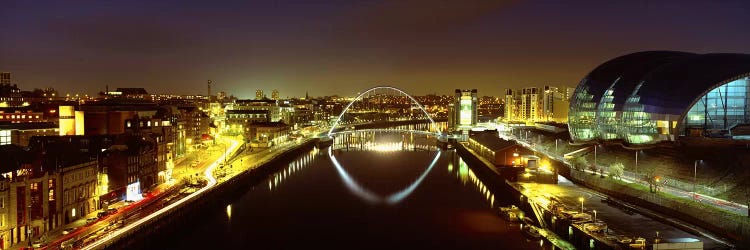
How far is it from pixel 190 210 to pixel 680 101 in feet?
71.0

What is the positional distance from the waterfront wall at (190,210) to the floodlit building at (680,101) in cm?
1902

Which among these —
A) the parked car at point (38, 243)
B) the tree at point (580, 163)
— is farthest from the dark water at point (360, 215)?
the tree at point (580, 163)

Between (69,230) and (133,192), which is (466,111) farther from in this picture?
(69,230)

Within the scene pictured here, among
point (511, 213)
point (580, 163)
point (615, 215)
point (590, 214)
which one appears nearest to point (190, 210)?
point (511, 213)

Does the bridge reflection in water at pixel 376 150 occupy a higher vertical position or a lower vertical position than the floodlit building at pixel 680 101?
lower

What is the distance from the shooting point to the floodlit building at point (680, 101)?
88.3 ft

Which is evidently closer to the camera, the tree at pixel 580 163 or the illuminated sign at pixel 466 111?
the tree at pixel 580 163

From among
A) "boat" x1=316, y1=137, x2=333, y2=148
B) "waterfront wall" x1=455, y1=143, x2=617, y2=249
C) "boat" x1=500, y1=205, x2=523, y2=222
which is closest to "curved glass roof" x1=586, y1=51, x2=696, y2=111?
"waterfront wall" x1=455, y1=143, x2=617, y2=249

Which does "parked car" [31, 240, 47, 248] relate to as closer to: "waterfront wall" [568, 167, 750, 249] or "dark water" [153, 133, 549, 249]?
"dark water" [153, 133, 549, 249]

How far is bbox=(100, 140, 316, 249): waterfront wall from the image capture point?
17.3 metres

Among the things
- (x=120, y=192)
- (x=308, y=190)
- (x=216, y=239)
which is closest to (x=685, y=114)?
(x=308, y=190)

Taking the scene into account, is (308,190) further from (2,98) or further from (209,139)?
(2,98)

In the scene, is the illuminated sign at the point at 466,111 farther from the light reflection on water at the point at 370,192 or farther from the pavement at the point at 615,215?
the pavement at the point at 615,215

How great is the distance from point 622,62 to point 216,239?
2716 cm
